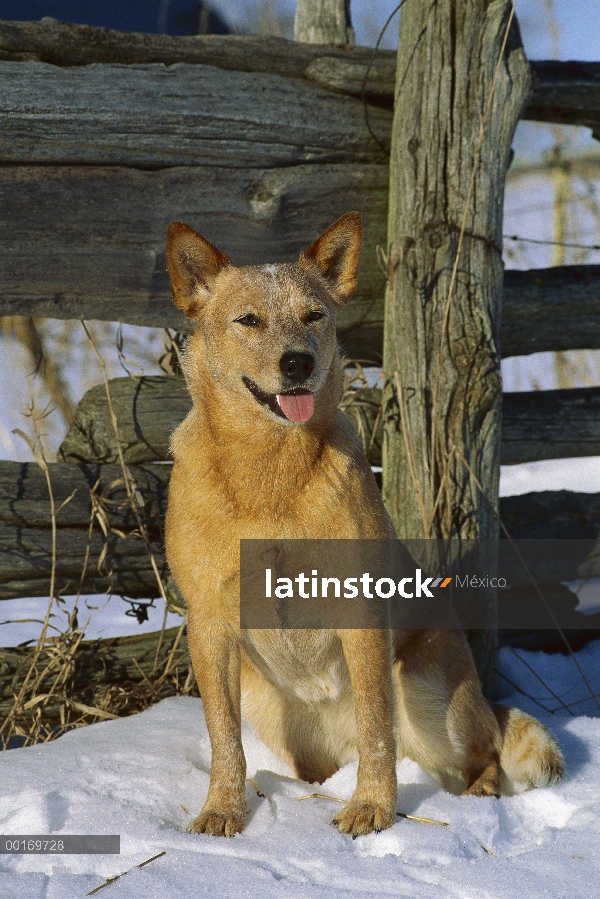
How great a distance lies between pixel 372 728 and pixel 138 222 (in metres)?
2.22

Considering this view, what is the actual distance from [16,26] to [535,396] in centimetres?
286

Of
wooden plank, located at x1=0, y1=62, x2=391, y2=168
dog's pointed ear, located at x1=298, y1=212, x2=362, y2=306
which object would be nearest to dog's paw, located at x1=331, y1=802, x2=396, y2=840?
dog's pointed ear, located at x1=298, y1=212, x2=362, y2=306

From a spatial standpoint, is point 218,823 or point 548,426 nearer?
point 218,823

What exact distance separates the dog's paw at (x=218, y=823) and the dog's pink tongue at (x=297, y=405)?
112cm

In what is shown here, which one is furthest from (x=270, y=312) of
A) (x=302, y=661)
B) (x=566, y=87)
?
(x=566, y=87)

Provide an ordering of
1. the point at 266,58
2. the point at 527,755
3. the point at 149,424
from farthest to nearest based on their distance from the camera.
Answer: the point at 149,424 → the point at 266,58 → the point at 527,755

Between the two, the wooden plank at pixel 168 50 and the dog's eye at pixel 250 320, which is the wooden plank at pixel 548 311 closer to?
the wooden plank at pixel 168 50

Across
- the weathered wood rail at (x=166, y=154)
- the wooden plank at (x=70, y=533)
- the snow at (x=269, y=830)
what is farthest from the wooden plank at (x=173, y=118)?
the snow at (x=269, y=830)

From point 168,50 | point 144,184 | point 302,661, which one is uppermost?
point 168,50

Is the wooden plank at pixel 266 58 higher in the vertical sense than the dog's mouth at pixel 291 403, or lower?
higher

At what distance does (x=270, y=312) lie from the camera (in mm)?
2553

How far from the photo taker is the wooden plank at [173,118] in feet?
11.0

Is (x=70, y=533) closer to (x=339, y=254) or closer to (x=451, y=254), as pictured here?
(x=339, y=254)

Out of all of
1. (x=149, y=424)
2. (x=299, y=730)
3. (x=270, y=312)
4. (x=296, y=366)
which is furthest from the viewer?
(x=149, y=424)
